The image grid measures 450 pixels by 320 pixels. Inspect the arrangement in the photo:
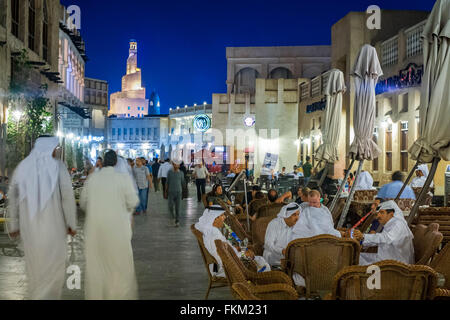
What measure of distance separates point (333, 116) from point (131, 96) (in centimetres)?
13386

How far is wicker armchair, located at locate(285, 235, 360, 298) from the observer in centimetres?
549

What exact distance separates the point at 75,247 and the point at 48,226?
5.12m

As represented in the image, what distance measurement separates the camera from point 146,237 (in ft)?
38.6

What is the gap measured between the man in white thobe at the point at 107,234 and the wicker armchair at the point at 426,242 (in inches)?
120

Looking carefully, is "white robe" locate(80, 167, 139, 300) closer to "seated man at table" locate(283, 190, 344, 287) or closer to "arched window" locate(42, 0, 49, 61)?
"seated man at table" locate(283, 190, 344, 287)

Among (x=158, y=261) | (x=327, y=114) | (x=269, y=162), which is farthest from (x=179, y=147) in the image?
(x=158, y=261)

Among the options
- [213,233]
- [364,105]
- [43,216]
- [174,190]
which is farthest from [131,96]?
[43,216]

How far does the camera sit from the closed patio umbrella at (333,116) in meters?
14.4

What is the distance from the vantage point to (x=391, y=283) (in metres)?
4.12

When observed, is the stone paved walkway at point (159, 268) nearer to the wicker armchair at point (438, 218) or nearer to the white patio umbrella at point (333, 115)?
the wicker armchair at point (438, 218)

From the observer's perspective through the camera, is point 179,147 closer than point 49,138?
No

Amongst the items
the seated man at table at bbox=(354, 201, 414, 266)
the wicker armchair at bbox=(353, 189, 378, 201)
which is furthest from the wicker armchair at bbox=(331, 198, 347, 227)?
the seated man at table at bbox=(354, 201, 414, 266)

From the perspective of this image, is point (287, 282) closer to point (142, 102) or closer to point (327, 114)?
point (327, 114)

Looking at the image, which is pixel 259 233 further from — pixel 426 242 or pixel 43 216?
pixel 43 216
